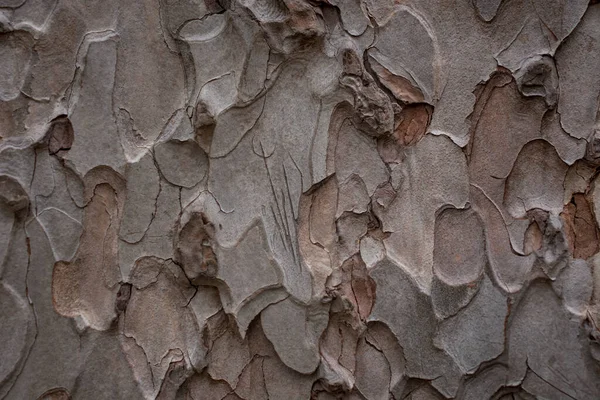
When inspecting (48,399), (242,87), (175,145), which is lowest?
(48,399)

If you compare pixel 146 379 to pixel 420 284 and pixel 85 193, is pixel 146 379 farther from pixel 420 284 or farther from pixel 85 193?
pixel 420 284

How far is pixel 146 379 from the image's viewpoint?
3.37 feet

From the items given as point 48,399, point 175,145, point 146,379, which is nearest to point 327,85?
point 175,145

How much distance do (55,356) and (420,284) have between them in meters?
0.58

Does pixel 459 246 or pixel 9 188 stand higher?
pixel 459 246

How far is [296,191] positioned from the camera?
104 cm

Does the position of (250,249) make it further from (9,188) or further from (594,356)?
(594,356)

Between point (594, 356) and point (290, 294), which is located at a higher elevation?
point (594, 356)

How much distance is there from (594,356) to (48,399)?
2.74ft

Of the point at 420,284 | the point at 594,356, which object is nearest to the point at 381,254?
the point at 420,284

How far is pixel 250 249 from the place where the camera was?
104 cm

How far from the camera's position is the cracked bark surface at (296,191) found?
3.32ft

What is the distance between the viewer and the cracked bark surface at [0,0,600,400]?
1012 millimetres

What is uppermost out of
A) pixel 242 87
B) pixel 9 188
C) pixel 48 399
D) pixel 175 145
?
pixel 242 87
